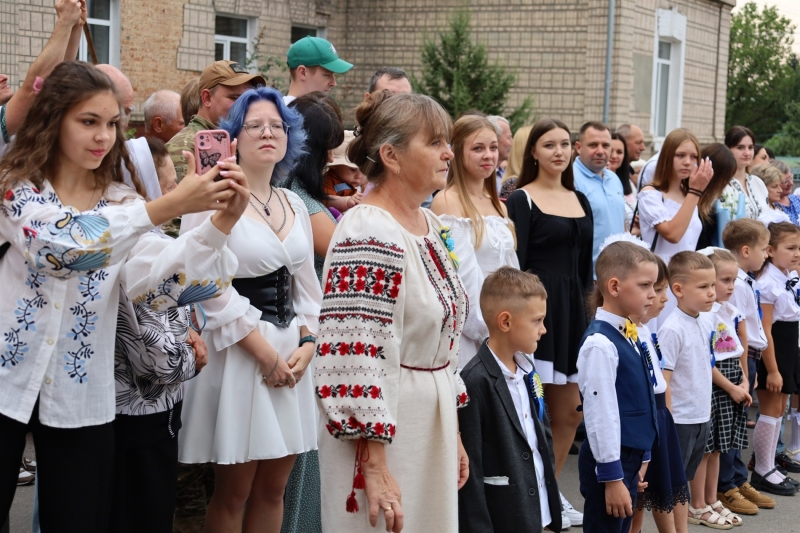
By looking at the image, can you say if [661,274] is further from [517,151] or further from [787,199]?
[787,199]

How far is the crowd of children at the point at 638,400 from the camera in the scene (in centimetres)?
367

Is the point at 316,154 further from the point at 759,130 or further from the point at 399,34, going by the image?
the point at 759,130

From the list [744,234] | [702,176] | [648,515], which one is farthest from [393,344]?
[744,234]

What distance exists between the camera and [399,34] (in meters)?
17.3

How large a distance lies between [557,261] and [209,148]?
298 cm

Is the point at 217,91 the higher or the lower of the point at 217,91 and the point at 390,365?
the higher

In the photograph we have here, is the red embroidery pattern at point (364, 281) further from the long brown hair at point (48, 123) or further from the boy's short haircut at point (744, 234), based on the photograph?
the boy's short haircut at point (744, 234)

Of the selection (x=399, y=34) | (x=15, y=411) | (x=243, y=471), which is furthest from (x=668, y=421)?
(x=399, y=34)

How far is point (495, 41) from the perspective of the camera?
16.9 metres

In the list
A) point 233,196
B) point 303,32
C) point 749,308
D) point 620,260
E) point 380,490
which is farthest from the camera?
point 303,32

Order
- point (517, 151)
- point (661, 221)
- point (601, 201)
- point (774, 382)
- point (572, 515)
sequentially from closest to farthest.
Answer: point (572, 515) → point (661, 221) → point (774, 382) → point (601, 201) → point (517, 151)

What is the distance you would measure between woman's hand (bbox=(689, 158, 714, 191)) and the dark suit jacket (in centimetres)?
326

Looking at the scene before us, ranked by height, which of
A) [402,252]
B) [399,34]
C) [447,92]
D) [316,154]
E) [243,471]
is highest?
[399,34]

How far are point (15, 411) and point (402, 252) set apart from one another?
1.24 metres
